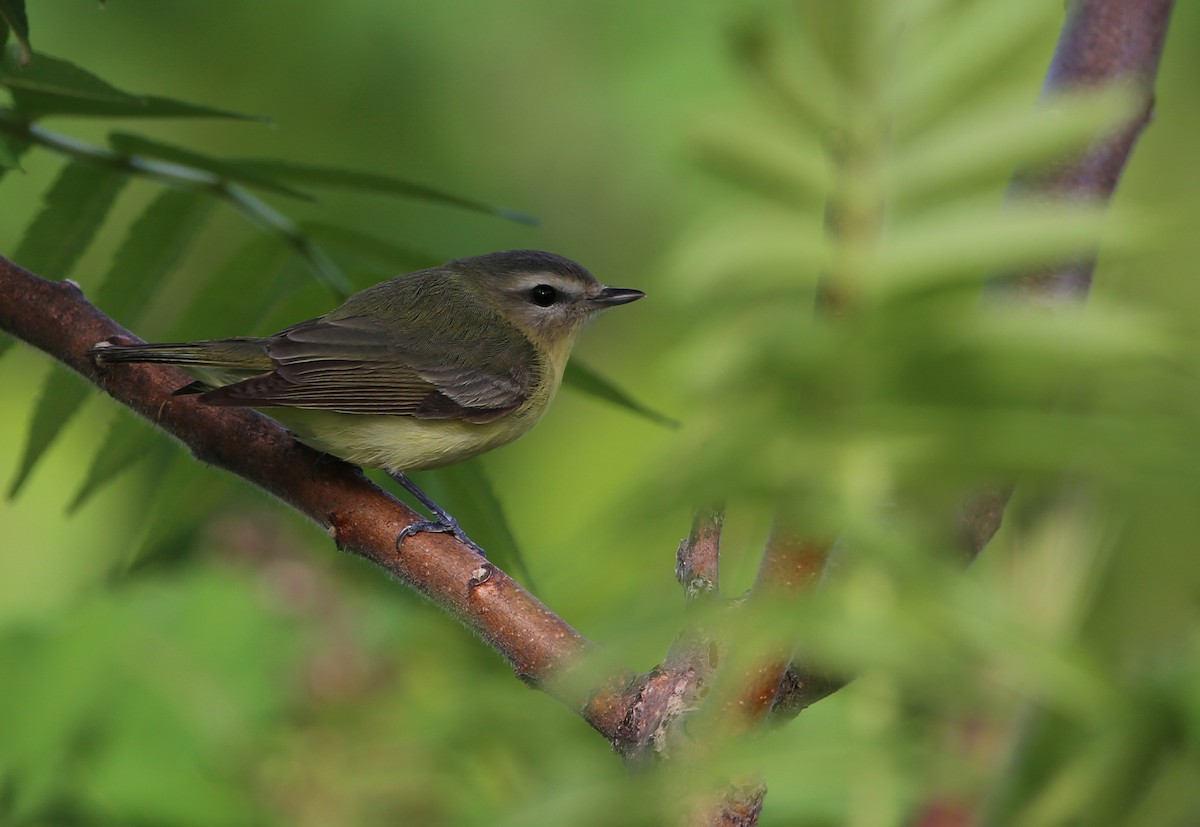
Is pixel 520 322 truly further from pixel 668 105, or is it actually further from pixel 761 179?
pixel 761 179

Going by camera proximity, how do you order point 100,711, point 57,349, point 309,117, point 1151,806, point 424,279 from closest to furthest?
point 1151,806, point 57,349, point 100,711, point 424,279, point 309,117

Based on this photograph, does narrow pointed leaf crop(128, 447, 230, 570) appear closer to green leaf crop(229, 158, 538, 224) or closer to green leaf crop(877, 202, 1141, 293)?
green leaf crop(229, 158, 538, 224)

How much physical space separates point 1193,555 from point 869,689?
284 millimetres

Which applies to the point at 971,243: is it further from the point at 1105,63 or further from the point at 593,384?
the point at 593,384

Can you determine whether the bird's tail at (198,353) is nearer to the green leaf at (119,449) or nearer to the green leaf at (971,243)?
the green leaf at (119,449)

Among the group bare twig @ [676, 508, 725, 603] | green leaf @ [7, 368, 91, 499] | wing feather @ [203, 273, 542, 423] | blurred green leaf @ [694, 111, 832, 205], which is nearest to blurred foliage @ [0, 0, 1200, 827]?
blurred green leaf @ [694, 111, 832, 205]

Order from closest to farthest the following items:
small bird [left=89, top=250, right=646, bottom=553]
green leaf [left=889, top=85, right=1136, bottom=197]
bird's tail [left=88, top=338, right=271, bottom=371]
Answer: green leaf [left=889, top=85, right=1136, bottom=197], bird's tail [left=88, top=338, right=271, bottom=371], small bird [left=89, top=250, right=646, bottom=553]

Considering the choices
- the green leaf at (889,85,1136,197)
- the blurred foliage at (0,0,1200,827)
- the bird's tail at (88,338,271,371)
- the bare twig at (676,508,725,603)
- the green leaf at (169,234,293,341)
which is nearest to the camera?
the blurred foliage at (0,0,1200,827)

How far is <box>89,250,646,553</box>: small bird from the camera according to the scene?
3201 mm

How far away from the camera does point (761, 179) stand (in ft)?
3.47

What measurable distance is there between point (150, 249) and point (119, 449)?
47 cm

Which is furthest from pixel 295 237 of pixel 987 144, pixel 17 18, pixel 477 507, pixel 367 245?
pixel 987 144

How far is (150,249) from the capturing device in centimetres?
290

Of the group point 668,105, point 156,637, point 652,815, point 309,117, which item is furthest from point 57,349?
point 309,117
